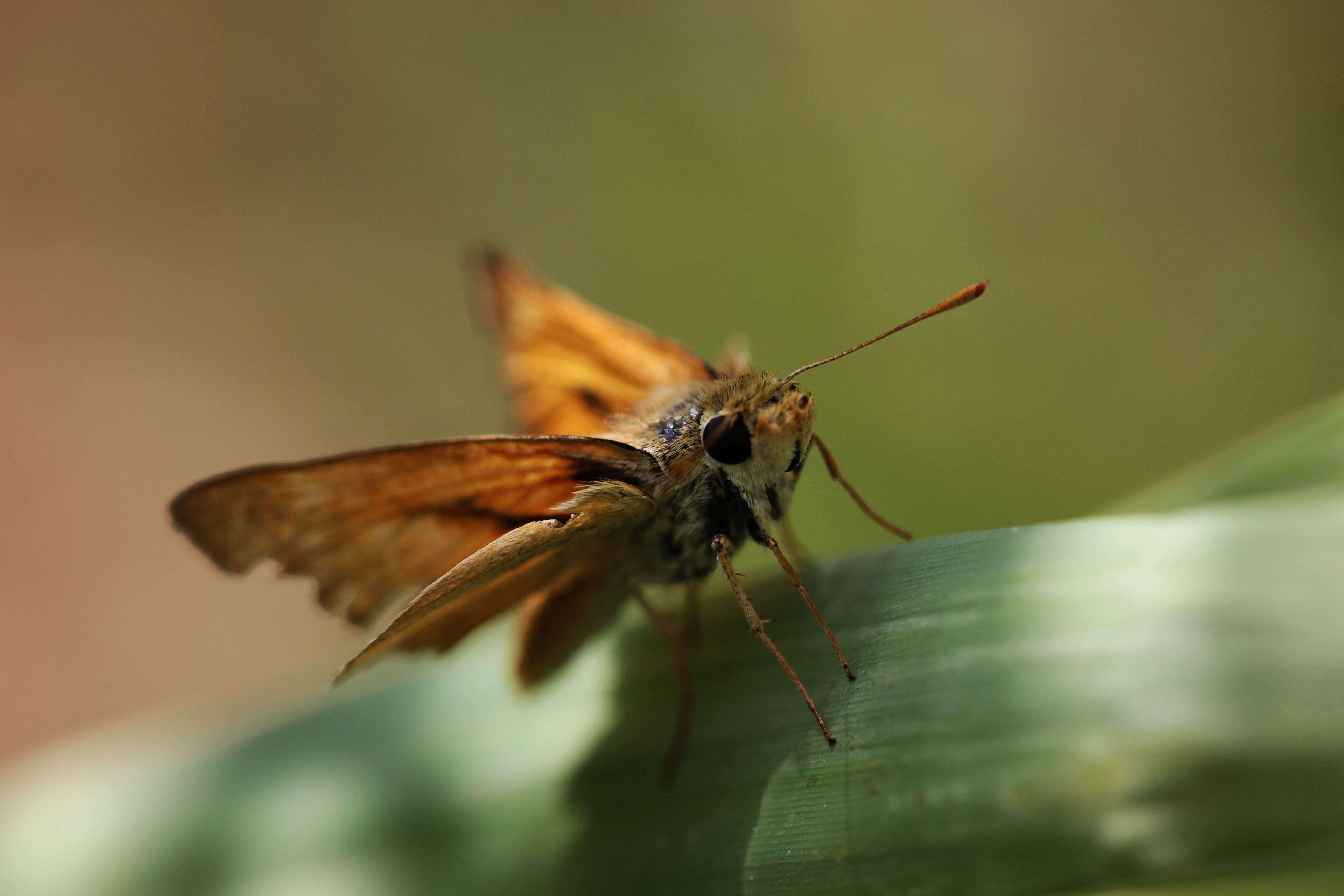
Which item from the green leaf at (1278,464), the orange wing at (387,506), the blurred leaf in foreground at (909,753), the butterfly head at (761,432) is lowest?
the green leaf at (1278,464)

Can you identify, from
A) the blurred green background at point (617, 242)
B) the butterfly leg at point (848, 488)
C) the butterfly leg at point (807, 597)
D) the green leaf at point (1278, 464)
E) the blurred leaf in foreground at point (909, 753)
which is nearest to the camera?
the blurred leaf in foreground at point (909, 753)

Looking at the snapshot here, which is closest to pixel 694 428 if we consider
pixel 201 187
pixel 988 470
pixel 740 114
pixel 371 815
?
pixel 371 815

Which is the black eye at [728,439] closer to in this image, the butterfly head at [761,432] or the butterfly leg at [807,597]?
the butterfly head at [761,432]

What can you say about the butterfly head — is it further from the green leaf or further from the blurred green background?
the blurred green background

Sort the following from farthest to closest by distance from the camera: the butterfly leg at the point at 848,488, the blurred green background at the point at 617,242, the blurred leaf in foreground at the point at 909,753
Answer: the blurred green background at the point at 617,242
the butterfly leg at the point at 848,488
the blurred leaf in foreground at the point at 909,753

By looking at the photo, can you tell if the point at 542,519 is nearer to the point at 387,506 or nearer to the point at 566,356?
the point at 387,506

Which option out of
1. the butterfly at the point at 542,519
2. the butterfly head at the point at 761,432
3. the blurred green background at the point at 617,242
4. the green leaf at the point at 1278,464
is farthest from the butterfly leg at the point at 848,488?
the blurred green background at the point at 617,242

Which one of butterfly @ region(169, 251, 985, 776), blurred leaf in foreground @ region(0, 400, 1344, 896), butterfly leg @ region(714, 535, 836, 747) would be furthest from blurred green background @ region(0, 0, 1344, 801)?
butterfly leg @ region(714, 535, 836, 747)
